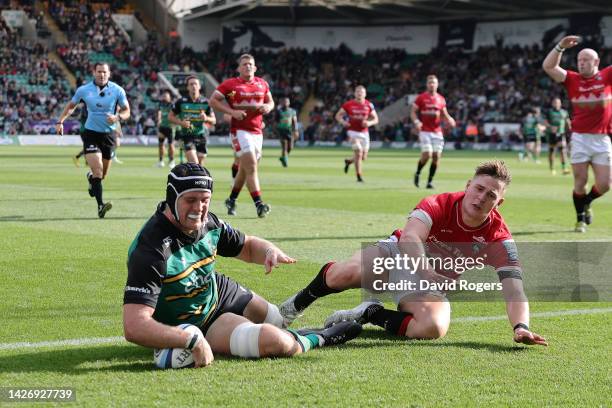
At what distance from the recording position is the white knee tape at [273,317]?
20.5 feet

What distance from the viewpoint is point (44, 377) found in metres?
5.05

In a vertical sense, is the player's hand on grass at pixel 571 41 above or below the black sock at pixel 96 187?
above

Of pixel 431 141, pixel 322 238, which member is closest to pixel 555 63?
pixel 322 238

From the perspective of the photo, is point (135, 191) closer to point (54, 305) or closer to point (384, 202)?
point (384, 202)

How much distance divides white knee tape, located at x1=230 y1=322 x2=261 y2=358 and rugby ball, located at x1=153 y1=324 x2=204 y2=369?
35 centimetres

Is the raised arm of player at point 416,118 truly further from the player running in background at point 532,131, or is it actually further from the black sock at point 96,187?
the player running in background at point 532,131

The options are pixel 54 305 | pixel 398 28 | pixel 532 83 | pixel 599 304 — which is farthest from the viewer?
pixel 398 28

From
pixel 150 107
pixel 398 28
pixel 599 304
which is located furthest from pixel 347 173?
pixel 398 28

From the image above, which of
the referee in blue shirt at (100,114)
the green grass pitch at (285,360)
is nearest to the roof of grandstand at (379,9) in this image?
the referee in blue shirt at (100,114)

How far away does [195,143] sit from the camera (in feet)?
68.8

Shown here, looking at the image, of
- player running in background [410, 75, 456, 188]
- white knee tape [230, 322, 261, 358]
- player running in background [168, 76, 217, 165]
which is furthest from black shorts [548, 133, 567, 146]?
white knee tape [230, 322, 261, 358]

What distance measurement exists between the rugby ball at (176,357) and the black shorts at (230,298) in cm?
54

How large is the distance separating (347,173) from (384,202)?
10.7 metres

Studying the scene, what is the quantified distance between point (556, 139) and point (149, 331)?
29.5 m
